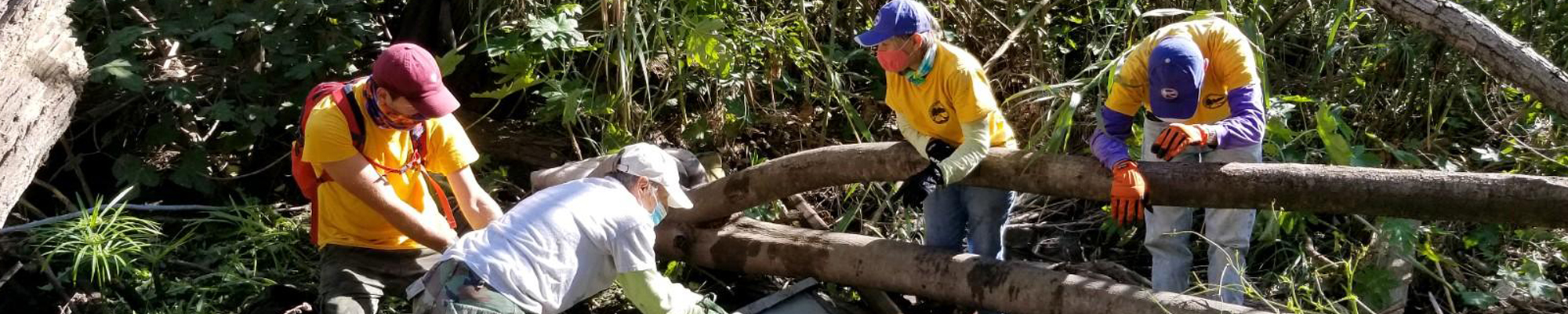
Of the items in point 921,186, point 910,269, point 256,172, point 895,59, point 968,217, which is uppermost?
point 895,59

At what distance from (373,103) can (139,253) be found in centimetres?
149

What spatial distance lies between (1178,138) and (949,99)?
557 millimetres

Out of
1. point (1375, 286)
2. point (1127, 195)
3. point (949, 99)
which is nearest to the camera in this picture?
point (1127, 195)

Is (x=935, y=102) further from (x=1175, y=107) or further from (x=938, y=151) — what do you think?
Result: (x=1175, y=107)

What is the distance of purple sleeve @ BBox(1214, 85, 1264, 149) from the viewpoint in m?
3.29

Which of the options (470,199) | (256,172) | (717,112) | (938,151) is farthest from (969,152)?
(256,172)

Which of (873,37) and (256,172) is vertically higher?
(873,37)

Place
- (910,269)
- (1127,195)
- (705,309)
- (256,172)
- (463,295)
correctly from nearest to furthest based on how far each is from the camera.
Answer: (463,295)
(705,309)
(1127,195)
(910,269)
(256,172)

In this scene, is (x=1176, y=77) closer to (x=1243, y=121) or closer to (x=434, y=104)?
(x=1243, y=121)

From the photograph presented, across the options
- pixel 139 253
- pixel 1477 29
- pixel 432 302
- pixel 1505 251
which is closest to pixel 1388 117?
pixel 1505 251

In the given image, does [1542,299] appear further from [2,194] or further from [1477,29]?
[2,194]

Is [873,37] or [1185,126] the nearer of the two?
[1185,126]

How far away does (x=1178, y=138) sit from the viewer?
3201mm

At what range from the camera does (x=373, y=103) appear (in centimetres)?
321
